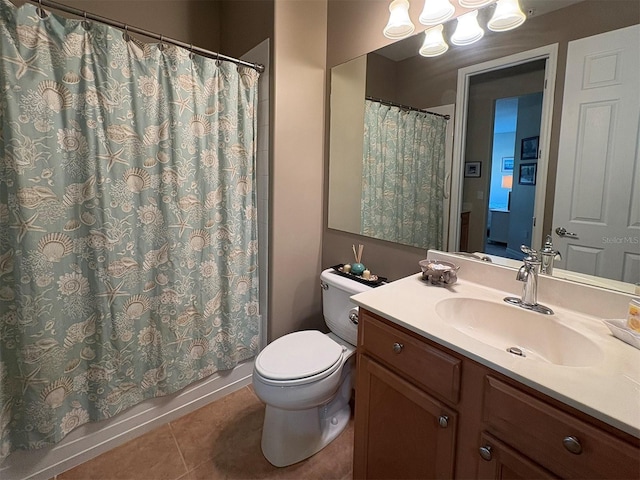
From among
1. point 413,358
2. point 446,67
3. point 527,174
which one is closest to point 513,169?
point 527,174

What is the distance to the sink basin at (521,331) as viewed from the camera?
94 centimetres

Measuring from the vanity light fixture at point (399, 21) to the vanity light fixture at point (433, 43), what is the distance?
87 millimetres

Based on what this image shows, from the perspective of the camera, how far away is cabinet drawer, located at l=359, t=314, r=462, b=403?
2.90 feet

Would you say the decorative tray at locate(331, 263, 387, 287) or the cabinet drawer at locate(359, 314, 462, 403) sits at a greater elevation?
the decorative tray at locate(331, 263, 387, 287)

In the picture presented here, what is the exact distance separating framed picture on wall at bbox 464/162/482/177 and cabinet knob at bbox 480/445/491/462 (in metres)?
1.00

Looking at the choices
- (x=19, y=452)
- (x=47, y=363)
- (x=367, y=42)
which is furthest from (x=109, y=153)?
(x=367, y=42)

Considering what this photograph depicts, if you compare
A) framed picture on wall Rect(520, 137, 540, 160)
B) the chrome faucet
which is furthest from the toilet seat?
framed picture on wall Rect(520, 137, 540, 160)

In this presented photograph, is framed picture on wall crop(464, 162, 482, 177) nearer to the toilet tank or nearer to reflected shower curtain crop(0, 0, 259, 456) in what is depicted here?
the toilet tank

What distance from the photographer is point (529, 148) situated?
1.18m

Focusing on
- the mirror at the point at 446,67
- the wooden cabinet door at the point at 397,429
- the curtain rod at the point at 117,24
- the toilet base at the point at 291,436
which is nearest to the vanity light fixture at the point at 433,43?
the mirror at the point at 446,67

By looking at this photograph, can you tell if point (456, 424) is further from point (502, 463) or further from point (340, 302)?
point (340, 302)

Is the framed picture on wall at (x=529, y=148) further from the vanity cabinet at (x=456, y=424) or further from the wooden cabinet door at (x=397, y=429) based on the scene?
the wooden cabinet door at (x=397, y=429)

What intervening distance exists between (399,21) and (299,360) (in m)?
1.58

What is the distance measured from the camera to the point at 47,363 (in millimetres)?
1293
